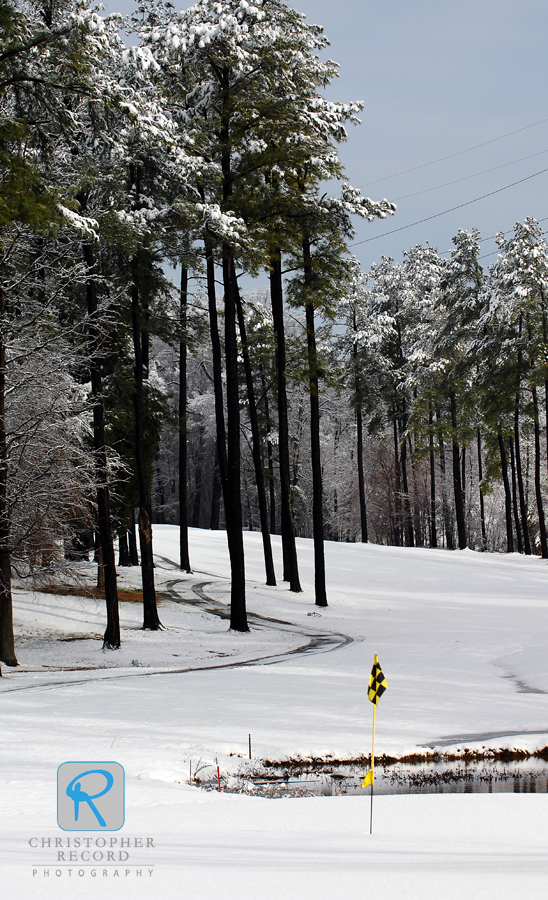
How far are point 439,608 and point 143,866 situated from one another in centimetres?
2097

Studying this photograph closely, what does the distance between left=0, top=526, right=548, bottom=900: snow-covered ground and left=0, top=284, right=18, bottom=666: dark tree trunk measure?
680 mm

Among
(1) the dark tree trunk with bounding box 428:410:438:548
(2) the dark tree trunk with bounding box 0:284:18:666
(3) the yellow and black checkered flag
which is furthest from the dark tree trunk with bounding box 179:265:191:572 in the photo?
(3) the yellow and black checkered flag

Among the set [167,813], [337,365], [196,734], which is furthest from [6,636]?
[337,365]

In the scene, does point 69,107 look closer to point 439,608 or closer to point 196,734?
point 196,734

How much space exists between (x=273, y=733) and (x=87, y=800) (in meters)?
3.80

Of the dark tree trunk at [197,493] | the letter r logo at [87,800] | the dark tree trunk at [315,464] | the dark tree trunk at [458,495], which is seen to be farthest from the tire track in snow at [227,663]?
the dark tree trunk at [197,493]

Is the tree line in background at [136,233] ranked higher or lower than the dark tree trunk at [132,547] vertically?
higher

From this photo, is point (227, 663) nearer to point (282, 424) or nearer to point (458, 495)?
point (282, 424)

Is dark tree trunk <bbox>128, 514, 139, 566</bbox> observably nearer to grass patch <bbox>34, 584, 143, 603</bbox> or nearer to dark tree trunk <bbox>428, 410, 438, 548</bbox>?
grass patch <bbox>34, 584, 143, 603</bbox>

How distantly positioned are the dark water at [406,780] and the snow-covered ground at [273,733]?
1.16 feet

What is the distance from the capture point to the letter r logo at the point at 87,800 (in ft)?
15.6

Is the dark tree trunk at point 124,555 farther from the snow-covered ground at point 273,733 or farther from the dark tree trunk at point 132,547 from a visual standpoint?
the snow-covered ground at point 273,733

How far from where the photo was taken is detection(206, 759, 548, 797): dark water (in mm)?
6887

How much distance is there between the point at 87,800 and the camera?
15.8ft
